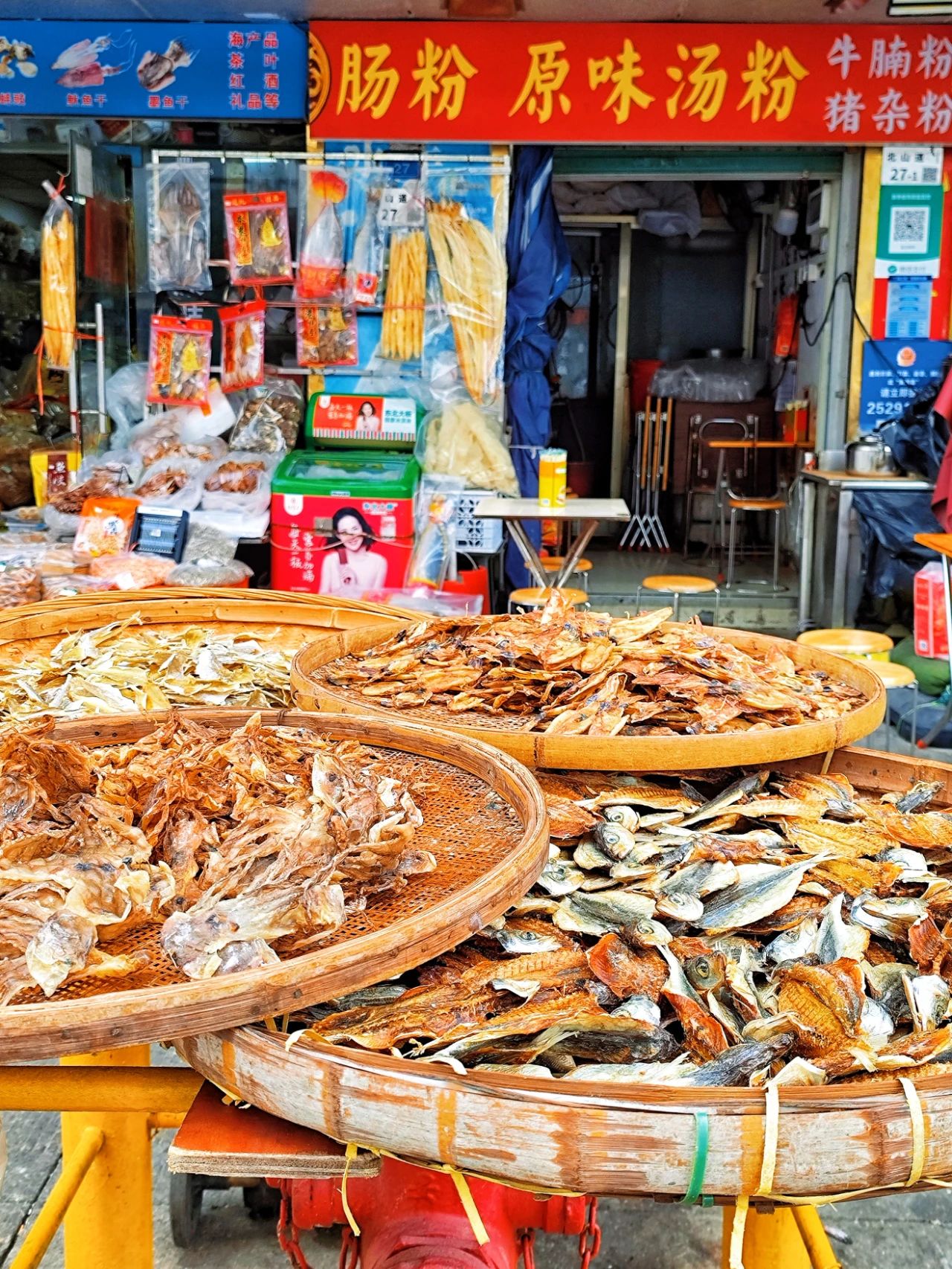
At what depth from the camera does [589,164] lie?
8367 millimetres

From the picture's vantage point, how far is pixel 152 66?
7.78 metres

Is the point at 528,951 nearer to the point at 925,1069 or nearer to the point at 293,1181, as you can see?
the point at 925,1069

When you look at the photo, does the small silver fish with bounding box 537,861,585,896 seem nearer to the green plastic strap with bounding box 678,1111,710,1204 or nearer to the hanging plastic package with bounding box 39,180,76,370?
the green plastic strap with bounding box 678,1111,710,1204

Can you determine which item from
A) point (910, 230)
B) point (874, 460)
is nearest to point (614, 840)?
point (874, 460)

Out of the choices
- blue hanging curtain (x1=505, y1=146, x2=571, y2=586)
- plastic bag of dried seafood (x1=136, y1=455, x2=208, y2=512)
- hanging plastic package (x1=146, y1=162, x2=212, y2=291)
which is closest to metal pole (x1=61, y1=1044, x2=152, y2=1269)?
plastic bag of dried seafood (x1=136, y1=455, x2=208, y2=512)

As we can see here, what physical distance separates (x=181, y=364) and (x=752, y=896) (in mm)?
6971

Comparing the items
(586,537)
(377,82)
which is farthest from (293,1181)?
(377,82)

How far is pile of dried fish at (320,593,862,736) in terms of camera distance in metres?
2.55

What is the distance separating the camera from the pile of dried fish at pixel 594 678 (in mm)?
2551

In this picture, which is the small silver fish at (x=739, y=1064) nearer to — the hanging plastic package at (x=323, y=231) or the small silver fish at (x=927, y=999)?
the small silver fish at (x=927, y=999)

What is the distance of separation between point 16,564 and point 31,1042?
5.90 metres

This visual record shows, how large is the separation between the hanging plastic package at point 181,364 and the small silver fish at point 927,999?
7176 millimetres

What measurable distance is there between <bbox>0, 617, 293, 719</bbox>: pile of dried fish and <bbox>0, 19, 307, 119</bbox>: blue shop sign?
214 inches

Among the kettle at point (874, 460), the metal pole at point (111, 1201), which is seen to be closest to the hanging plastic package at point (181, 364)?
the kettle at point (874, 460)
